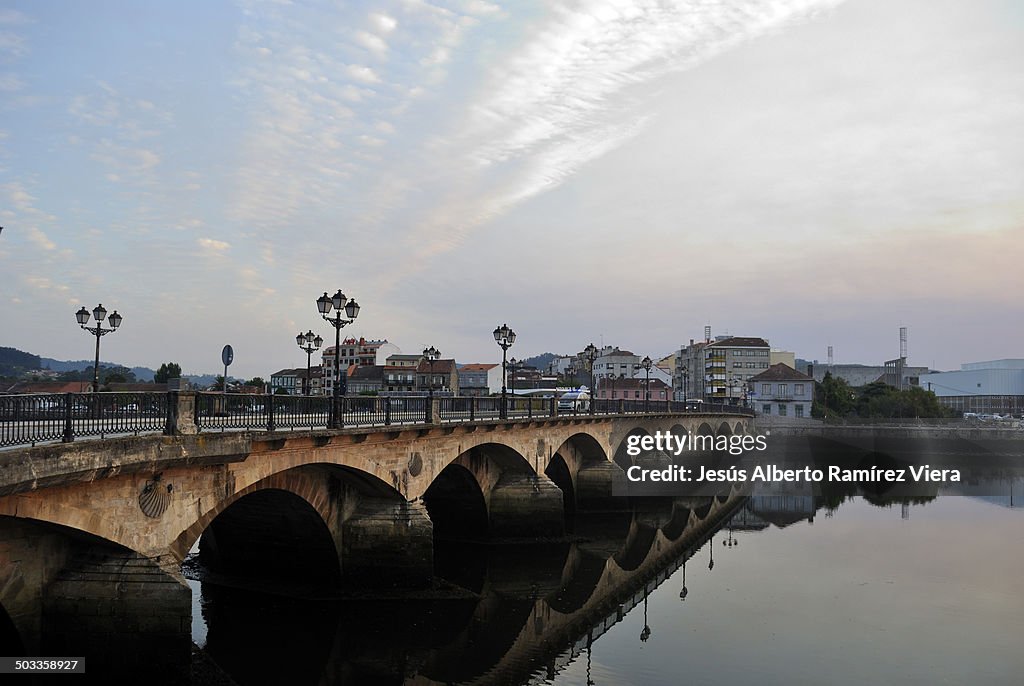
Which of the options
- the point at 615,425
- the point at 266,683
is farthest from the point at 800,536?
the point at 266,683

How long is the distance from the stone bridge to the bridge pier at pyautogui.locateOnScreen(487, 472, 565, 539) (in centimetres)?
5

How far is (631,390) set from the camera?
10812cm

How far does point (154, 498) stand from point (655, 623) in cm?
1311

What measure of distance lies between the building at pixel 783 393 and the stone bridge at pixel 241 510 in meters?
68.7

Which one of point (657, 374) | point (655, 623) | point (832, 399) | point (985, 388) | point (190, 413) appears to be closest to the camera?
point (190, 413)

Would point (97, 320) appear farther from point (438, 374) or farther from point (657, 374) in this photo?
point (657, 374)

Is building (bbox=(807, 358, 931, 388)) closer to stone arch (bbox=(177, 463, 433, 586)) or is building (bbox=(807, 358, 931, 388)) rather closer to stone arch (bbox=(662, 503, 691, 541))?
stone arch (bbox=(662, 503, 691, 541))

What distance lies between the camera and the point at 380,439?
63.8ft

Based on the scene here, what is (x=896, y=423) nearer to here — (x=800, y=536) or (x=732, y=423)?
(x=732, y=423)

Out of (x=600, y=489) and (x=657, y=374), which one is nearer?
(x=600, y=489)

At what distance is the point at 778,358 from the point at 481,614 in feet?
361

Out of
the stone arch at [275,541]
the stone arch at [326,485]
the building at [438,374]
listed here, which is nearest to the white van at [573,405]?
the stone arch at [326,485]

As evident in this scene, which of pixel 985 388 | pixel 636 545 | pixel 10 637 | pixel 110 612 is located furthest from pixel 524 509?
pixel 985 388
